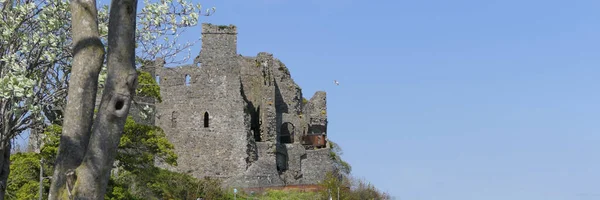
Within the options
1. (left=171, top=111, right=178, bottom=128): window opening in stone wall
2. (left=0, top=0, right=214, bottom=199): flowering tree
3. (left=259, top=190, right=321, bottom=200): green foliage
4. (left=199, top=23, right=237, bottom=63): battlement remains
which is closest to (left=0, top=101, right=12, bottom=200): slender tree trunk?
(left=0, top=0, right=214, bottom=199): flowering tree

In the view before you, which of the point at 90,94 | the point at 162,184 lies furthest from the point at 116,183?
the point at 90,94

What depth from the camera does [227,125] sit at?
166 ft

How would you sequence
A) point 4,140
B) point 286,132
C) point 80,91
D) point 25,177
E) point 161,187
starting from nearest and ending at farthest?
point 80,91 → point 4,140 → point 25,177 → point 161,187 → point 286,132

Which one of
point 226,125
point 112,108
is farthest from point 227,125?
point 112,108

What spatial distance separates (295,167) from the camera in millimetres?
51906

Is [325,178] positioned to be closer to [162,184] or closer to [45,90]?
[162,184]

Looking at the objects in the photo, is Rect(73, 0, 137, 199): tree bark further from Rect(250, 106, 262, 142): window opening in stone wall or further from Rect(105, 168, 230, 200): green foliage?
Rect(250, 106, 262, 142): window opening in stone wall

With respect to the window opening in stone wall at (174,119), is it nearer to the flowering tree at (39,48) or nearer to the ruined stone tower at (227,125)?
the ruined stone tower at (227,125)

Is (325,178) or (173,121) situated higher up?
(173,121)

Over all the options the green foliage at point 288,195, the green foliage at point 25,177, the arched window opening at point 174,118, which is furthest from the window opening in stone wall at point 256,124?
the green foliage at point 25,177

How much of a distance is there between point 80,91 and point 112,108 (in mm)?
920

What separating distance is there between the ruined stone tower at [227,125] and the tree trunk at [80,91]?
37.3 meters

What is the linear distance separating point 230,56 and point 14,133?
33266mm

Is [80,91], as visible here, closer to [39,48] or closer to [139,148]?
[39,48]
